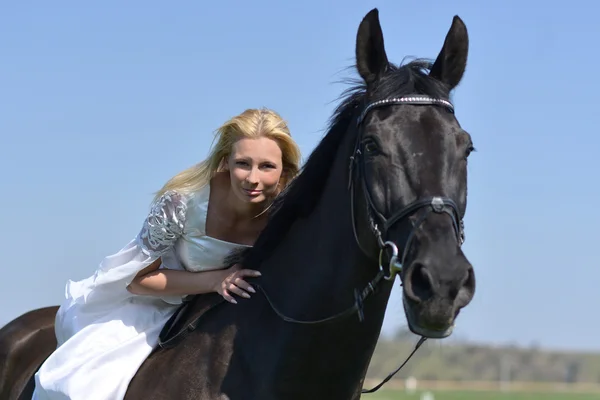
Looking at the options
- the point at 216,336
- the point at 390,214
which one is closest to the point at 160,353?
the point at 216,336

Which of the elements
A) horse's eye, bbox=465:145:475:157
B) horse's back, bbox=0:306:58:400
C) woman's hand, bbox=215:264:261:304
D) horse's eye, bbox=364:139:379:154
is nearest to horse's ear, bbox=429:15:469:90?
horse's eye, bbox=465:145:475:157

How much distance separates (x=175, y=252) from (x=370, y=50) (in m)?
1.89

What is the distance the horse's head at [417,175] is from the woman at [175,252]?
1.12 m

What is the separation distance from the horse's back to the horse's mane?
2460 millimetres

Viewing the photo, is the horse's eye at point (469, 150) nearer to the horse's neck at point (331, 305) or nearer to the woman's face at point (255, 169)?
the horse's neck at point (331, 305)

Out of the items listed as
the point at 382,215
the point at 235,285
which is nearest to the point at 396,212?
the point at 382,215

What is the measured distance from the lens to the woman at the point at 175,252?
19.6 feet

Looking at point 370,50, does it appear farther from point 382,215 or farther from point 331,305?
point 331,305

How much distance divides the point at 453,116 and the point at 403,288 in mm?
986

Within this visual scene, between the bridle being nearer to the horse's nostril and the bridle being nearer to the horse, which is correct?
the horse

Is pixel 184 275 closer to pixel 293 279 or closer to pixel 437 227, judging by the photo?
pixel 293 279

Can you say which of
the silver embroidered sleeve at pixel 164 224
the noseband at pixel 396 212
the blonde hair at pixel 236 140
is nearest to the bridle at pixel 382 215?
the noseband at pixel 396 212

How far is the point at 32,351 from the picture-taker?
7871 millimetres

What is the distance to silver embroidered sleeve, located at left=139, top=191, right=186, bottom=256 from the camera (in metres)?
6.05
